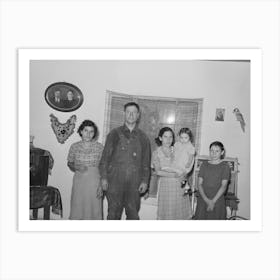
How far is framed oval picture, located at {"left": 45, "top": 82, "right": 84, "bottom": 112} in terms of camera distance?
2.13 m

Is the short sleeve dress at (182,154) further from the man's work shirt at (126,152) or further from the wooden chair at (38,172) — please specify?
the wooden chair at (38,172)

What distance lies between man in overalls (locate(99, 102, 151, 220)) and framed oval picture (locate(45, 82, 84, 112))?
0.23m

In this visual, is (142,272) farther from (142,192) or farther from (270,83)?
(270,83)

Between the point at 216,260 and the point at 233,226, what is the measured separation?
0.19 m

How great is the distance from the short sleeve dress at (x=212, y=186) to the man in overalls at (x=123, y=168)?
0.91 ft

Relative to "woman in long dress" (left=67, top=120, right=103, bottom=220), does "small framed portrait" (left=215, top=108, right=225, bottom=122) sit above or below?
above

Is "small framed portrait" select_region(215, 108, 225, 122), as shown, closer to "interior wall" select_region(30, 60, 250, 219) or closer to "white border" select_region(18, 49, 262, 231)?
"interior wall" select_region(30, 60, 250, 219)

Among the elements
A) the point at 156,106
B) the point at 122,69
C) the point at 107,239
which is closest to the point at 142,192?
the point at 107,239

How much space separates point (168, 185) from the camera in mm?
2131

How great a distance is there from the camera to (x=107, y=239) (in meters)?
2.13

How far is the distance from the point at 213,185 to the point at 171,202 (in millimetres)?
221

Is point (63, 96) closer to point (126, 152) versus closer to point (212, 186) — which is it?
point (126, 152)

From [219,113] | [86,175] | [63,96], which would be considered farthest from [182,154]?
[63,96]

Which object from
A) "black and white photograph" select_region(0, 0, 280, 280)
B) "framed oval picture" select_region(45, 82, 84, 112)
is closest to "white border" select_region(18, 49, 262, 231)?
"black and white photograph" select_region(0, 0, 280, 280)
